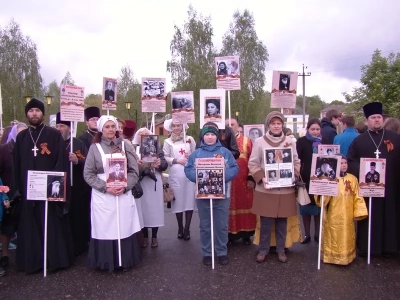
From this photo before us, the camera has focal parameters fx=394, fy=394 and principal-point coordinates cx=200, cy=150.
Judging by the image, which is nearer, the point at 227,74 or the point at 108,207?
the point at 108,207

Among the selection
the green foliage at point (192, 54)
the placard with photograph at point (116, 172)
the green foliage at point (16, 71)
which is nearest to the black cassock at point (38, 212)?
the placard with photograph at point (116, 172)

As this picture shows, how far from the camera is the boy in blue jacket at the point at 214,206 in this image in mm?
5234

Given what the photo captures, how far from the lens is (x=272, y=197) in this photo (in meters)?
5.25

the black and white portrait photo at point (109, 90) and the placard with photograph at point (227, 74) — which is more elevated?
the placard with photograph at point (227, 74)

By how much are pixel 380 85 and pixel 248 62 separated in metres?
18.7

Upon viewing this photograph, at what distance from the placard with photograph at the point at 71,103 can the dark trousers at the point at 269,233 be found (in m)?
2.98

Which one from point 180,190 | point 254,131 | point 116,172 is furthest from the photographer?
point 254,131

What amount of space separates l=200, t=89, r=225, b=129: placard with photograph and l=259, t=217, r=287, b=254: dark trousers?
5.47ft

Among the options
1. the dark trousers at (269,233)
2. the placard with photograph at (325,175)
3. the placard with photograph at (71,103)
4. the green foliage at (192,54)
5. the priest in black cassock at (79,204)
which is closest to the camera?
the placard with photograph at (325,175)

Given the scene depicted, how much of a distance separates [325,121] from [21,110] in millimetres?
35810

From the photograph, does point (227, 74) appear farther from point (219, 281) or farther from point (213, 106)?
point (219, 281)

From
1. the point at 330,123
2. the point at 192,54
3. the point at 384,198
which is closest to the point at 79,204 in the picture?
the point at 384,198

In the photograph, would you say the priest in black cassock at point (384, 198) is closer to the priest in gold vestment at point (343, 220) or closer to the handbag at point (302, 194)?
the priest in gold vestment at point (343, 220)

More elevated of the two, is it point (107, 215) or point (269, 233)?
point (107, 215)
